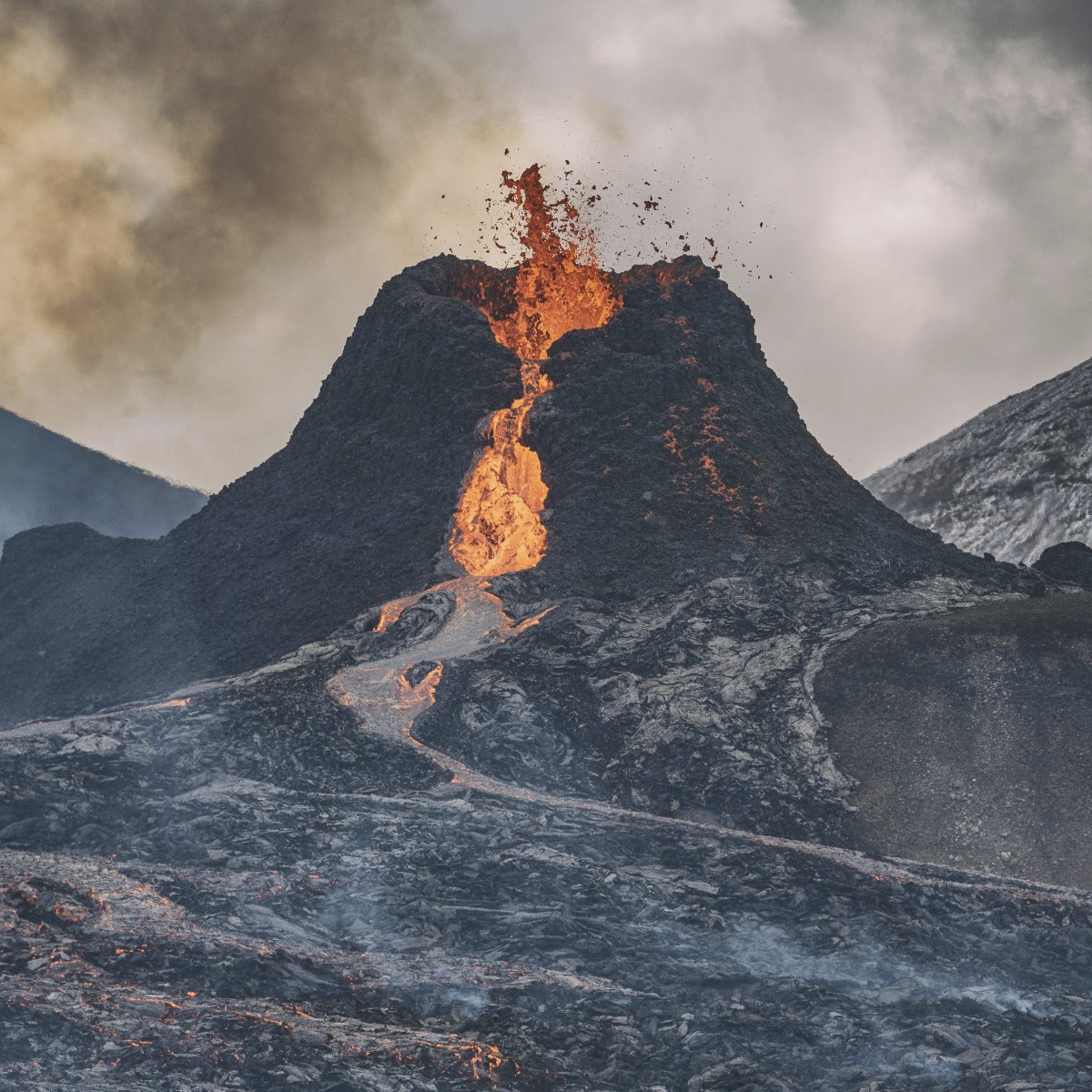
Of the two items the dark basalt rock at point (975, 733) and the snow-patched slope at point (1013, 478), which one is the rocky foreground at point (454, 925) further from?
the snow-patched slope at point (1013, 478)

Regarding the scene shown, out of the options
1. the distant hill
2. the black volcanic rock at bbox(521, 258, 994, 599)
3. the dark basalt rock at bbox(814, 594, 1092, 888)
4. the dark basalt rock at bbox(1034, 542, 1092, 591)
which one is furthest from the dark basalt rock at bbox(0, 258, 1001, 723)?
the distant hill

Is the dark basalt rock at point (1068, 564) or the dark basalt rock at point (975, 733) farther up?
the dark basalt rock at point (1068, 564)

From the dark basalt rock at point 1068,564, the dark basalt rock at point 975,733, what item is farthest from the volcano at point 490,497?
the dark basalt rock at point 975,733

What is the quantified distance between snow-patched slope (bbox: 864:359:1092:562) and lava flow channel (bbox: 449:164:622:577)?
169 feet

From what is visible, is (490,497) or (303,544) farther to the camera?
(303,544)

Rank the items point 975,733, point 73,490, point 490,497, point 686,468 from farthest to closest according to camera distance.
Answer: point 73,490
point 490,497
point 686,468
point 975,733

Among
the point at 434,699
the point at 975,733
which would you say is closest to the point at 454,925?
A: the point at 434,699

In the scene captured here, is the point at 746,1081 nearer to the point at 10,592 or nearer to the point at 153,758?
the point at 153,758

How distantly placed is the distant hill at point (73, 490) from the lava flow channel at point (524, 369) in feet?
247

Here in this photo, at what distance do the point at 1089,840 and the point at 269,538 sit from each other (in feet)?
149

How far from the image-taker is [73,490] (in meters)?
148

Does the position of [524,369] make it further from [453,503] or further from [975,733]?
[975,733]

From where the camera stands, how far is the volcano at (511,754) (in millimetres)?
29766

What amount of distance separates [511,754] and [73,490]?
11336 centimetres
